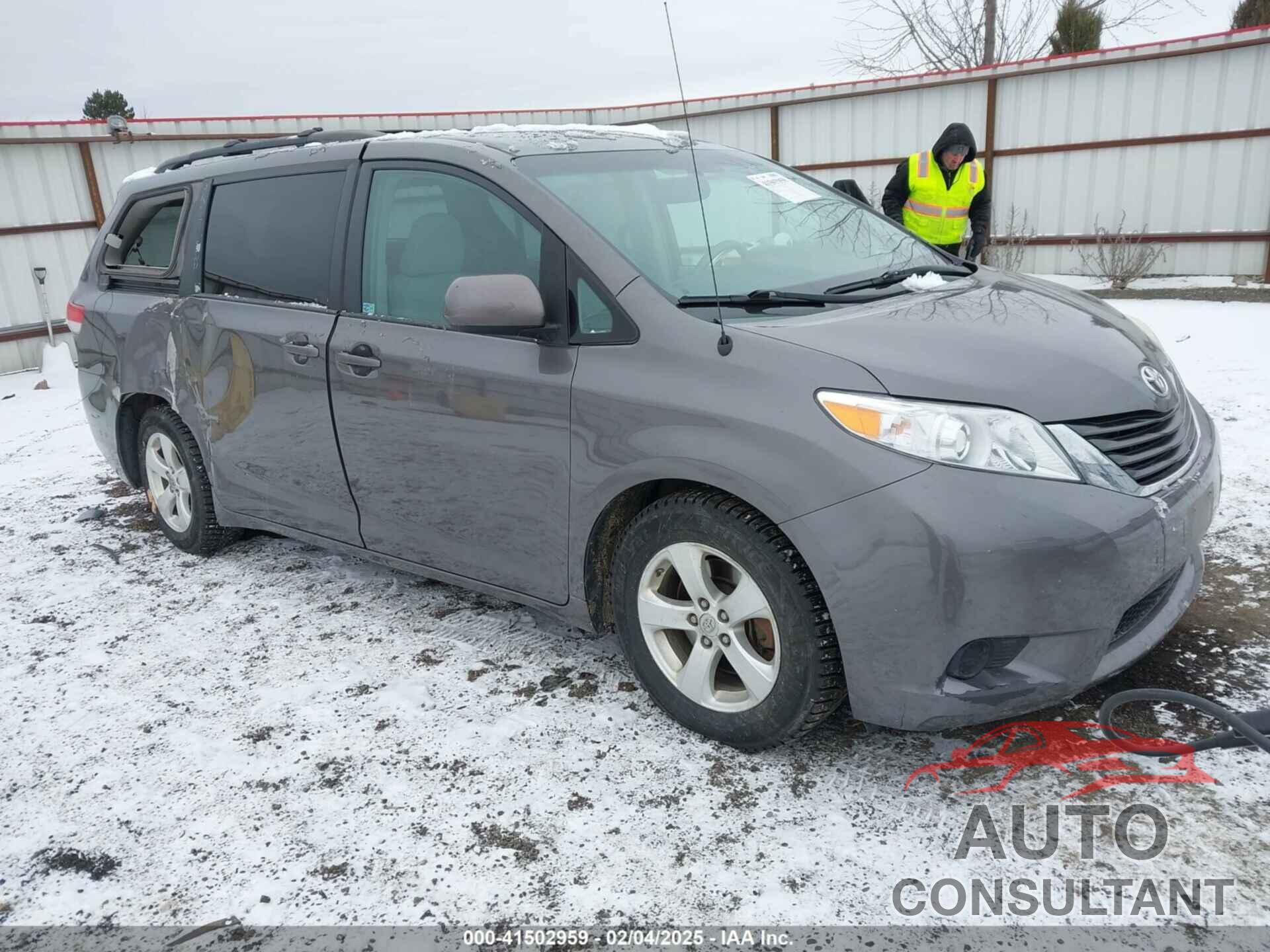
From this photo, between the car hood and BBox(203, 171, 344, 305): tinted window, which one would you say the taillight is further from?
the car hood

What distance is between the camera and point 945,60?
2380 cm

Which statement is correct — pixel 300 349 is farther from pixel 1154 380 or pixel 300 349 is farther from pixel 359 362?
pixel 1154 380

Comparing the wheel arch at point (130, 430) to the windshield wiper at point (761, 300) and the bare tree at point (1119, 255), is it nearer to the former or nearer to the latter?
the windshield wiper at point (761, 300)

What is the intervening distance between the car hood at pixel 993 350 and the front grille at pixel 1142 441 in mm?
26

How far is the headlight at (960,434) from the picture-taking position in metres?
2.25

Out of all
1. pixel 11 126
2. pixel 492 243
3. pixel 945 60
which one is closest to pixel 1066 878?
pixel 492 243

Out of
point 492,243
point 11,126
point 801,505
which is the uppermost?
point 11,126

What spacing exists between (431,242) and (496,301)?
2.11 ft

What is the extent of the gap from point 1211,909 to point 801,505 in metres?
1.23

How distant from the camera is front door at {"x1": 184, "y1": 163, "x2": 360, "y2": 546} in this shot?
351cm

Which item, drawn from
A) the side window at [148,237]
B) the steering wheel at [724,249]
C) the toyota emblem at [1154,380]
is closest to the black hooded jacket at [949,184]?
the steering wheel at [724,249]

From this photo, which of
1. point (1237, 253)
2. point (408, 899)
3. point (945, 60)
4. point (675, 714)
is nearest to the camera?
point (408, 899)

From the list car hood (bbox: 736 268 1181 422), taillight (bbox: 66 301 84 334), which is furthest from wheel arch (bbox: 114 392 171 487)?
car hood (bbox: 736 268 1181 422)

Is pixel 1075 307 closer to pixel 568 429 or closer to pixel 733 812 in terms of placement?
pixel 568 429
